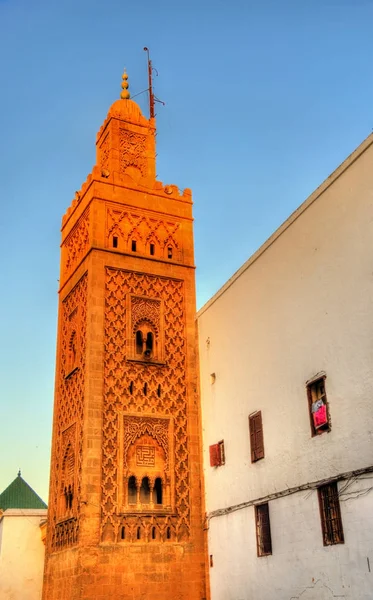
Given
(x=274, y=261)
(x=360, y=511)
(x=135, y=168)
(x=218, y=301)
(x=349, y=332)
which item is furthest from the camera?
(x=135, y=168)

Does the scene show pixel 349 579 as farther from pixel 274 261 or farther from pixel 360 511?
pixel 274 261

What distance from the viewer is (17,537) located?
1669cm

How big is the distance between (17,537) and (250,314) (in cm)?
881

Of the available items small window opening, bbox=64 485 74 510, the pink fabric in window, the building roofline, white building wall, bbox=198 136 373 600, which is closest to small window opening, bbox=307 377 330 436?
the pink fabric in window

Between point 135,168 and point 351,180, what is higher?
point 135,168

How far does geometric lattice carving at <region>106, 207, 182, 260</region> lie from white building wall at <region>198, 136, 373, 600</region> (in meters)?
2.50

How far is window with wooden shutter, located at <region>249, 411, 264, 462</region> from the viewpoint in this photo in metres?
11.9

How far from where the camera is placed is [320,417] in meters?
10.2

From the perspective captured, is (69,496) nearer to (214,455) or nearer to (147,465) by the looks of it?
(147,465)

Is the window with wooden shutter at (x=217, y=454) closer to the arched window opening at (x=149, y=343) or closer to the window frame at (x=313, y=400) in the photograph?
the arched window opening at (x=149, y=343)

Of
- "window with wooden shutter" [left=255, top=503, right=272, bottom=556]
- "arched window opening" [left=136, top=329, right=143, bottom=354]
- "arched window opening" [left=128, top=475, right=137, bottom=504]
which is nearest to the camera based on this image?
"window with wooden shutter" [left=255, top=503, right=272, bottom=556]

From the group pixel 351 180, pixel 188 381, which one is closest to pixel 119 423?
pixel 188 381

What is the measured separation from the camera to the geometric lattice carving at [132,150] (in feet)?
54.3

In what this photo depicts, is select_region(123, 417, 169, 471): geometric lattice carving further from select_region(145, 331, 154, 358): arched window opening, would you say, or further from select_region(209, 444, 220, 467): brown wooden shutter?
select_region(145, 331, 154, 358): arched window opening
